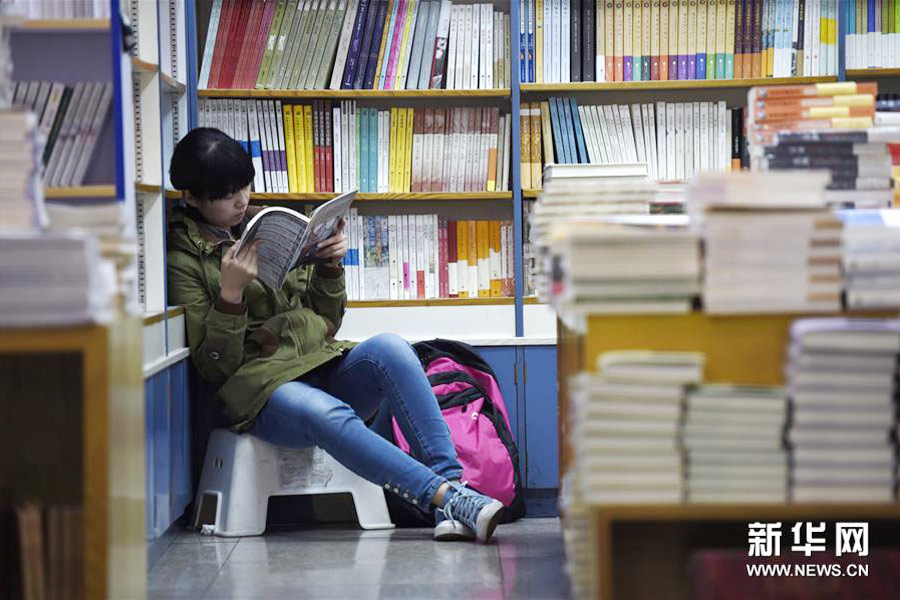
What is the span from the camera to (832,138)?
2.30m

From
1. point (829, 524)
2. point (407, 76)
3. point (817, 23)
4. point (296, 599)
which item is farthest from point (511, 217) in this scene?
point (829, 524)

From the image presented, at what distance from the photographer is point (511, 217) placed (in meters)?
3.92

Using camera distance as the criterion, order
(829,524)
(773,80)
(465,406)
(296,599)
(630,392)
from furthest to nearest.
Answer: (773,80) → (465,406) → (296,599) → (829,524) → (630,392)

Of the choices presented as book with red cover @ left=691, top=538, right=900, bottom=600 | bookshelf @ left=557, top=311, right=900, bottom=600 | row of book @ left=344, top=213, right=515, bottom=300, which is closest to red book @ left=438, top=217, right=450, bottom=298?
row of book @ left=344, top=213, right=515, bottom=300

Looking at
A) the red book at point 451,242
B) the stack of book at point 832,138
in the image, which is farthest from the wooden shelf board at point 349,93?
the stack of book at point 832,138

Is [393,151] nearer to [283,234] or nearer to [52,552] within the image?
[283,234]

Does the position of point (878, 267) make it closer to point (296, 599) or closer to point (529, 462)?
point (296, 599)

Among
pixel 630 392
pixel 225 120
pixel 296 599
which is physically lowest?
pixel 296 599

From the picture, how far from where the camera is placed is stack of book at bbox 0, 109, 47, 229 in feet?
6.51

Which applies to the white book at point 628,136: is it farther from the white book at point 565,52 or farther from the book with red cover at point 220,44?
the book with red cover at point 220,44

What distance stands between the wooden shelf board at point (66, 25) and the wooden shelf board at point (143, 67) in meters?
0.44

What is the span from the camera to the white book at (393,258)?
374 cm

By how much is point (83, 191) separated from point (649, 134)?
6.51 ft

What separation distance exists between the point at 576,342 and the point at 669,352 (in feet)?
0.80
